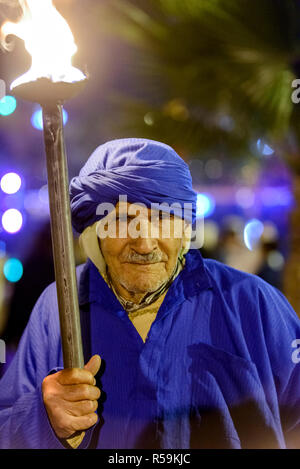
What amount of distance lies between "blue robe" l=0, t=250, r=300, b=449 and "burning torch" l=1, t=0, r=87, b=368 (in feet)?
1.07

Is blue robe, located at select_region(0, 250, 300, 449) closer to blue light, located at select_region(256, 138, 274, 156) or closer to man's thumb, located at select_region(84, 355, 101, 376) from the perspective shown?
man's thumb, located at select_region(84, 355, 101, 376)

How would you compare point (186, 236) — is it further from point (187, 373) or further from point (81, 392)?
point (81, 392)

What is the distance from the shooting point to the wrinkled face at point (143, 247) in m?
1.57

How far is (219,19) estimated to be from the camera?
2902mm

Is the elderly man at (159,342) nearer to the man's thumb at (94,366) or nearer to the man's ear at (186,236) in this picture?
the man's ear at (186,236)

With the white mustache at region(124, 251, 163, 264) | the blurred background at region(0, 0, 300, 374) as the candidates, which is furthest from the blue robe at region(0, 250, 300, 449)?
the blurred background at region(0, 0, 300, 374)

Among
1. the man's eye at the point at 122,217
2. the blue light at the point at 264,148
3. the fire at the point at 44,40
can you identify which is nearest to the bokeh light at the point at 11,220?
the man's eye at the point at 122,217

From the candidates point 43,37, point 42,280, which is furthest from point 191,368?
point 43,37

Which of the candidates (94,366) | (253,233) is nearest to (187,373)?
(94,366)

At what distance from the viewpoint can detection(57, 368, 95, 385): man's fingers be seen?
1286mm
